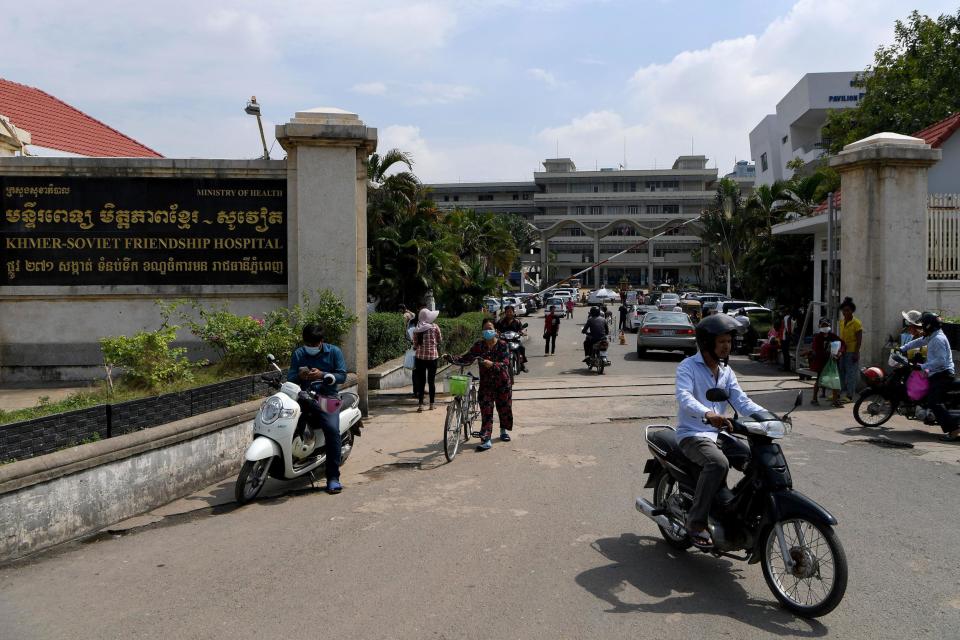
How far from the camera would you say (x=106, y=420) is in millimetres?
6324

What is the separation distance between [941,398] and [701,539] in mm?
6309

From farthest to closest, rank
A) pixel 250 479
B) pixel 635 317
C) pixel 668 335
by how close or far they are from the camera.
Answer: pixel 635 317 < pixel 668 335 < pixel 250 479

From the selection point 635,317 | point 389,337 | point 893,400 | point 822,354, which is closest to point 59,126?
point 389,337

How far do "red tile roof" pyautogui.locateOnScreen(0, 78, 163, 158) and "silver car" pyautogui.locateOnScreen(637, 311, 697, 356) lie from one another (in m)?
15.3

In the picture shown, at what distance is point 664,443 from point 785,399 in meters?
8.62

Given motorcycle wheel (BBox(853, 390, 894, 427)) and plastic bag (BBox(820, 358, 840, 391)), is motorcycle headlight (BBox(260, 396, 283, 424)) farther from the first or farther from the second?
plastic bag (BBox(820, 358, 840, 391))

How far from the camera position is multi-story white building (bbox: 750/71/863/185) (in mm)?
53938

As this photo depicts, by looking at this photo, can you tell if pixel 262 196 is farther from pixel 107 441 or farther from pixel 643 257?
pixel 643 257

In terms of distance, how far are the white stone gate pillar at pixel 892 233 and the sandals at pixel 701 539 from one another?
9309 millimetres

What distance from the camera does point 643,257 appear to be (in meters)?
92.3

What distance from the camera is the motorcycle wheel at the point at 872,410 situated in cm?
1005

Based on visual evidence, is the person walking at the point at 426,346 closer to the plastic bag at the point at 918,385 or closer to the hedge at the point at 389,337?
the hedge at the point at 389,337

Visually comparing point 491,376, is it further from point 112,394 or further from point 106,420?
point 106,420

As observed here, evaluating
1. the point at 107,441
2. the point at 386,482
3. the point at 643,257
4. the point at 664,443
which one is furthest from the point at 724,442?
the point at 643,257
